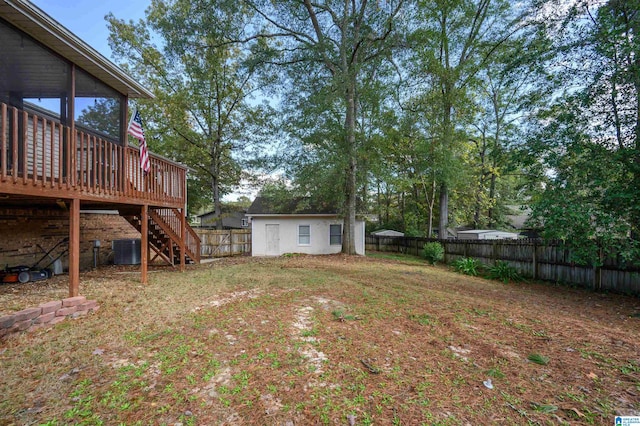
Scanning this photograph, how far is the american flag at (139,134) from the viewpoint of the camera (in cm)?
615

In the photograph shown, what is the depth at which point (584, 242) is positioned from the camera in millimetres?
6168

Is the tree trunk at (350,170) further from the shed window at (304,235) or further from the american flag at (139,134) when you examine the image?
the american flag at (139,134)

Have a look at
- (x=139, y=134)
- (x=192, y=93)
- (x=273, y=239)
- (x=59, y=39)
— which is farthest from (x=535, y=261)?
(x=192, y=93)

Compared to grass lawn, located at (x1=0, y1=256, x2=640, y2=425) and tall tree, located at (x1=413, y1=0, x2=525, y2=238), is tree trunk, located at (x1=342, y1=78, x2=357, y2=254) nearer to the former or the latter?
tall tree, located at (x1=413, y1=0, x2=525, y2=238)

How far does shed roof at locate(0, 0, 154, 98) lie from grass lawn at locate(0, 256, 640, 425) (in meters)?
4.60

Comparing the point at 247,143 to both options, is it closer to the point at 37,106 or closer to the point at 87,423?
the point at 37,106

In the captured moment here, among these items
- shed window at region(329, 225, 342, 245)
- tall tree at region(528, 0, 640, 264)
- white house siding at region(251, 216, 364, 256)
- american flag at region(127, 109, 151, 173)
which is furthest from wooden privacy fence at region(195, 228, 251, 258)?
tall tree at region(528, 0, 640, 264)

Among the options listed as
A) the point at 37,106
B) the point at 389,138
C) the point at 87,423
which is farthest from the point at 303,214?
the point at 87,423

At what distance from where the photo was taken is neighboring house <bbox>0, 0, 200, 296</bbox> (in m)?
4.09

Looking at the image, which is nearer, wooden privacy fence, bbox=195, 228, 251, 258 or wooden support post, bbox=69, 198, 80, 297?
wooden support post, bbox=69, 198, 80, 297

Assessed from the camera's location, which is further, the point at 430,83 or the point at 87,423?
the point at 430,83

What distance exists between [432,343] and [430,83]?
16387 millimetres

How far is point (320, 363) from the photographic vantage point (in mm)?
3020

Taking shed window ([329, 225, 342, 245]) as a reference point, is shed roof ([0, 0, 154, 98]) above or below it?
above
